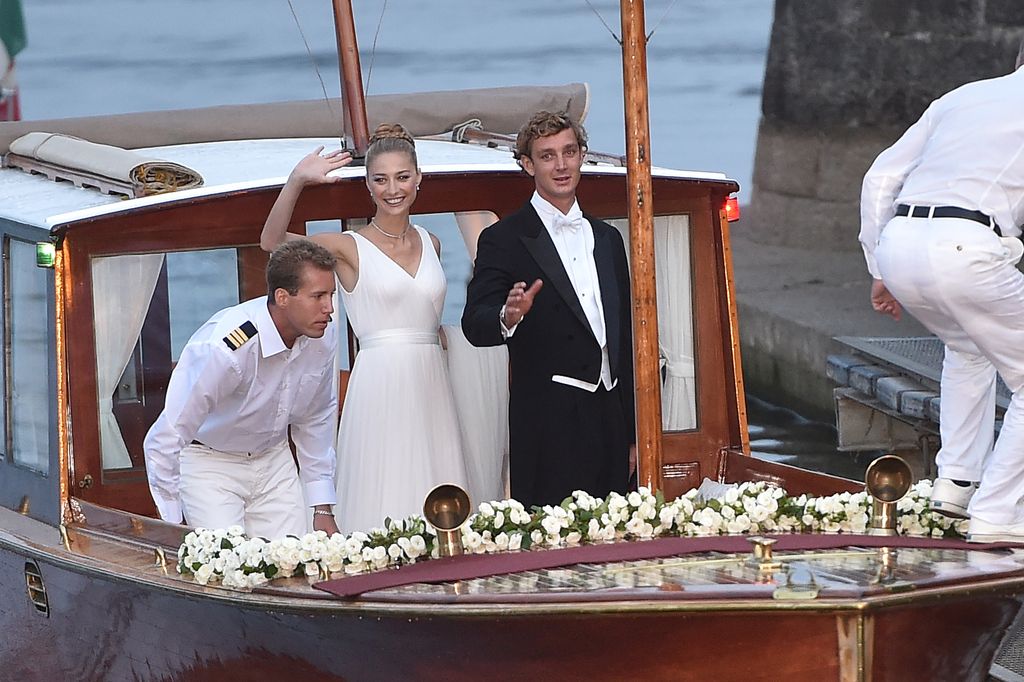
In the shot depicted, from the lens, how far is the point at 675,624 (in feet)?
13.9

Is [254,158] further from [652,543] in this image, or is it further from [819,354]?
[819,354]

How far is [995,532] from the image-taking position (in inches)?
181

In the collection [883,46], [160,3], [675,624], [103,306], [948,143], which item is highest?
[160,3]

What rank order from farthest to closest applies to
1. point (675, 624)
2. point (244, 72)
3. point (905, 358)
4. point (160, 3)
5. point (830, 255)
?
point (160, 3) → point (244, 72) → point (830, 255) → point (905, 358) → point (675, 624)

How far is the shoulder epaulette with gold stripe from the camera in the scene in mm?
5168

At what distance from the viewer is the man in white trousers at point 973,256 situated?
15.0 feet

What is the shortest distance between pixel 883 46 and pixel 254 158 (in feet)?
31.7

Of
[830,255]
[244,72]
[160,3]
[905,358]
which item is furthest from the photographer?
[160,3]

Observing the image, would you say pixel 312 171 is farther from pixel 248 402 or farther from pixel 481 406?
pixel 481 406

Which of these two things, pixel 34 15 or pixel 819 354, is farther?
pixel 34 15

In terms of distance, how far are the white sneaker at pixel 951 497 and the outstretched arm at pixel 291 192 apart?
188 cm

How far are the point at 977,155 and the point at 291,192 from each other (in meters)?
1.90

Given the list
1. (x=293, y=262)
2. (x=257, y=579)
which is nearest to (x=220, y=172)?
(x=293, y=262)

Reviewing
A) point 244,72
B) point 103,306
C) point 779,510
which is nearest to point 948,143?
point 779,510
